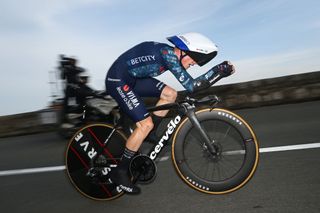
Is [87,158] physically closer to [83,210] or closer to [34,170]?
[83,210]

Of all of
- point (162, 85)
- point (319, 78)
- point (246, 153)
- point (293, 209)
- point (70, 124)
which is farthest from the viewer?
point (319, 78)

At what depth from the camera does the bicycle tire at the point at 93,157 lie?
14.0 ft

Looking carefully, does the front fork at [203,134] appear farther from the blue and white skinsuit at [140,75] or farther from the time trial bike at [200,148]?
the blue and white skinsuit at [140,75]

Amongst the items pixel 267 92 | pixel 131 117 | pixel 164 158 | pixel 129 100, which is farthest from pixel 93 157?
pixel 267 92

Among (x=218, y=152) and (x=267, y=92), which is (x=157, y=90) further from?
(x=267, y=92)

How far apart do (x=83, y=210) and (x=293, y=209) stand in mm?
2120

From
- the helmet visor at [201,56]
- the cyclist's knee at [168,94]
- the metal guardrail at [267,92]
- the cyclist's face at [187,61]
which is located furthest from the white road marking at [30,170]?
the helmet visor at [201,56]

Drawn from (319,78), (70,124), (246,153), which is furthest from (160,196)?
(319,78)

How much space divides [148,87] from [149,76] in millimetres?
125

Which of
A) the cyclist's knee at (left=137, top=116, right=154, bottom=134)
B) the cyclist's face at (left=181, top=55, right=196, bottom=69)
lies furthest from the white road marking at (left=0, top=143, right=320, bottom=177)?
the cyclist's face at (left=181, top=55, right=196, bottom=69)

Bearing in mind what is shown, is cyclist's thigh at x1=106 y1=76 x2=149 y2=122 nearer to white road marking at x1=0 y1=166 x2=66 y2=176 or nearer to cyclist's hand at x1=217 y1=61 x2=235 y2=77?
cyclist's hand at x1=217 y1=61 x2=235 y2=77

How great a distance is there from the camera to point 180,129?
12.8 feet

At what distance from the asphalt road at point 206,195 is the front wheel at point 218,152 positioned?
0.18 meters

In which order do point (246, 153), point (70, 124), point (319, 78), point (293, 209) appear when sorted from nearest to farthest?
point (293, 209), point (246, 153), point (70, 124), point (319, 78)
